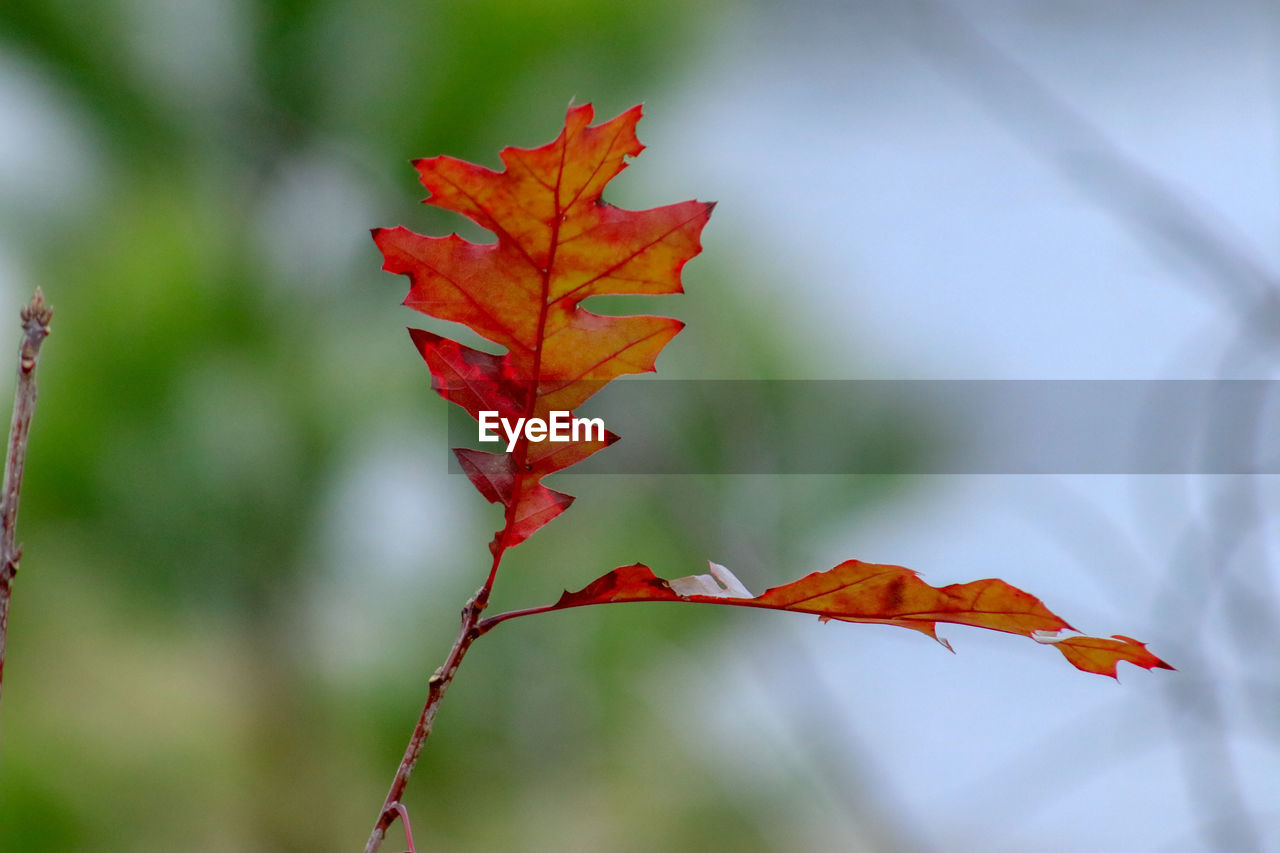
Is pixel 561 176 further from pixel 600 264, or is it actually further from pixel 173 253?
pixel 173 253

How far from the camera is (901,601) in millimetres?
Answer: 206

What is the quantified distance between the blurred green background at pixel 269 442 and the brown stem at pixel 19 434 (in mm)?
923

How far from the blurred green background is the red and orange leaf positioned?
0.89m

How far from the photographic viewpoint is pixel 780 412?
1.28m

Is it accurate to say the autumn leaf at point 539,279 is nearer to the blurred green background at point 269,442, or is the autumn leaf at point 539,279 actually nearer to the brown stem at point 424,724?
the brown stem at point 424,724

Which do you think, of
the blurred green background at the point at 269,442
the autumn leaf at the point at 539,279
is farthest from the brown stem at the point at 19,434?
the blurred green background at the point at 269,442

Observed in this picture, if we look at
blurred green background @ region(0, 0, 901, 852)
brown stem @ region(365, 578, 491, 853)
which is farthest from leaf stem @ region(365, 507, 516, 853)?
blurred green background @ region(0, 0, 901, 852)

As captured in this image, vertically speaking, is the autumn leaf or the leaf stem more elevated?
the autumn leaf

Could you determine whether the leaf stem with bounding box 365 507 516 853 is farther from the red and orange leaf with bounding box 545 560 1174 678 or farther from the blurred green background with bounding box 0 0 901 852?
the blurred green background with bounding box 0 0 901 852

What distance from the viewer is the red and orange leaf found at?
0.20 m

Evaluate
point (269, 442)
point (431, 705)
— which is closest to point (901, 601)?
point (431, 705)

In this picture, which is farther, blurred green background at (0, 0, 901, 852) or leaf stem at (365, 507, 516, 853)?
blurred green background at (0, 0, 901, 852)

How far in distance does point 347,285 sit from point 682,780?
0.87 metres

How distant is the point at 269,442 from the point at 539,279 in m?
1.07
